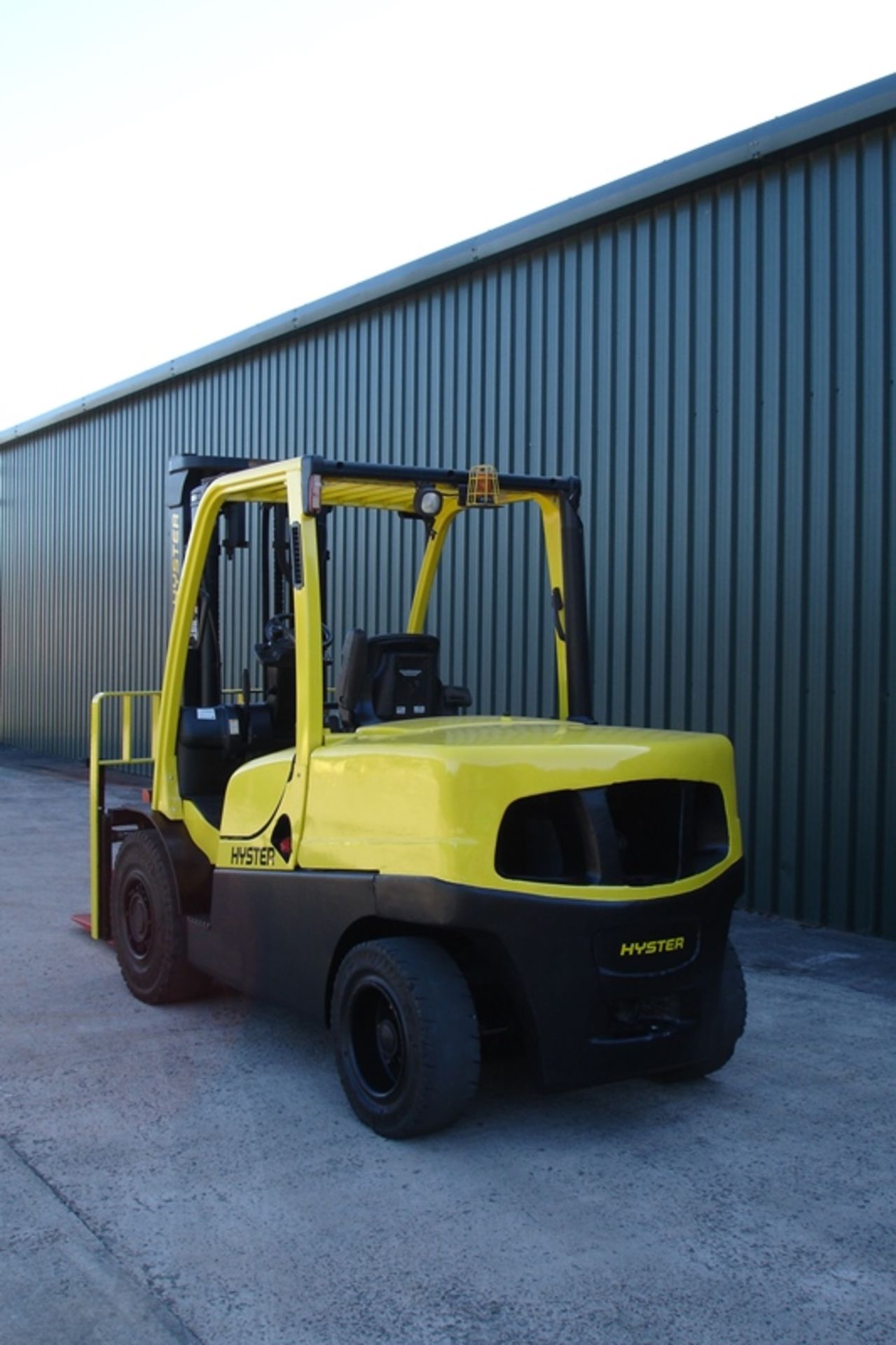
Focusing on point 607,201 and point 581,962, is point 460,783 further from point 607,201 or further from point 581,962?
point 607,201

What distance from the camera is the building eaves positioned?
27.3 ft

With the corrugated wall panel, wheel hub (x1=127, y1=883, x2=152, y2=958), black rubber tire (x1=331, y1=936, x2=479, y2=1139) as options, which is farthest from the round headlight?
the corrugated wall panel

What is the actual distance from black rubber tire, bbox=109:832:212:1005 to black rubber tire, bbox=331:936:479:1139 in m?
1.42

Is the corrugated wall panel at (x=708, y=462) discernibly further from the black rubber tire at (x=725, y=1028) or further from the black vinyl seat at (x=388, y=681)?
the black vinyl seat at (x=388, y=681)

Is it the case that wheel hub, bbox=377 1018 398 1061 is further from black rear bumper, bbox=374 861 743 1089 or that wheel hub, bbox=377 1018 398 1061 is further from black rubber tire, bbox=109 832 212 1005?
black rubber tire, bbox=109 832 212 1005

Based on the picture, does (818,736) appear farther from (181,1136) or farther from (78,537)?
(78,537)

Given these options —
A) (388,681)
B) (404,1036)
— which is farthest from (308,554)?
(404,1036)

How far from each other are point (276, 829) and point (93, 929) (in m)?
2.35

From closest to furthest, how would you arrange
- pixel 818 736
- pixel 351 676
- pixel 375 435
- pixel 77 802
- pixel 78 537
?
pixel 351 676
pixel 818 736
pixel 375 435
pixel 77 802
pixel 78 537

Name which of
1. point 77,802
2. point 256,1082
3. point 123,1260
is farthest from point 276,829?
point 77,802

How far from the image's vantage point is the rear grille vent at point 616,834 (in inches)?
183

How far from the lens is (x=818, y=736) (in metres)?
8.60

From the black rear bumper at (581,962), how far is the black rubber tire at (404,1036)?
143 millimetres

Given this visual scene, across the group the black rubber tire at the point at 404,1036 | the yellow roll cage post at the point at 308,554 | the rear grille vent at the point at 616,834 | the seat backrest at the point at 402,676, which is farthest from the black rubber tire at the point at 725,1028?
the seat backrest at the point at 402,676
